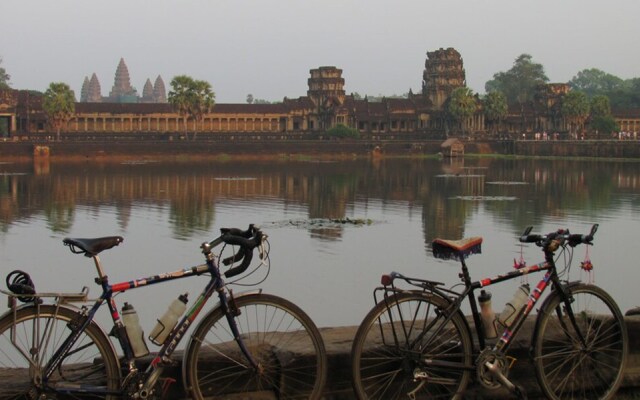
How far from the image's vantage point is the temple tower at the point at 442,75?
10506cm

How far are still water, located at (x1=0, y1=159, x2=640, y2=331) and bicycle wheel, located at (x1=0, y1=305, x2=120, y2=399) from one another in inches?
156

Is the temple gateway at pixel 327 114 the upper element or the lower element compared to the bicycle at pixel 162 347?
upper

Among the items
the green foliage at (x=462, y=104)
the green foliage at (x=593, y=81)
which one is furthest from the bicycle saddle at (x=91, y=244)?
the green foliage at (x=593, y=81)

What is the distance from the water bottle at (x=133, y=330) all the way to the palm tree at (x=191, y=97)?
80.0 m

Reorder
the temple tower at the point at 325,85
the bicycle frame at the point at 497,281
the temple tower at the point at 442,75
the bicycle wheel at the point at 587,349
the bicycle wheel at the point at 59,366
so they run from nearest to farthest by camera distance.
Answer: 1. the bicycle wheel at the point at 59,366
2. the bicycle frame at the point at 497,281
3. the bicycle wheel at the point at 587,349
4. the temple tower at the point at 325,85
5. the temple tower at the point at 442,75

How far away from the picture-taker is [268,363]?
482cm

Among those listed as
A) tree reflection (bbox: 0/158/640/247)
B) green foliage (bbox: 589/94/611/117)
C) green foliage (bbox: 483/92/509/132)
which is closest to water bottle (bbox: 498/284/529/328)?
tree reflection (bbox: 0/158/640/247)

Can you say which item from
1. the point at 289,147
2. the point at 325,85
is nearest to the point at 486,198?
the point at 289,147

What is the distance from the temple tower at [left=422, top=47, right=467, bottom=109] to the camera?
105062mm

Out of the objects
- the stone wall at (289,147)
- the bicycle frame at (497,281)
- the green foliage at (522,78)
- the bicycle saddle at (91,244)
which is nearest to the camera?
the bicycle saddle at (91,244)

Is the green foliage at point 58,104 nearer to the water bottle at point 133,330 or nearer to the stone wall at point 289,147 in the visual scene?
the stone wall at point 289,147

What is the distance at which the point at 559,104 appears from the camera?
10044cm

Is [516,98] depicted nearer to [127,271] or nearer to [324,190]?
[324,190]

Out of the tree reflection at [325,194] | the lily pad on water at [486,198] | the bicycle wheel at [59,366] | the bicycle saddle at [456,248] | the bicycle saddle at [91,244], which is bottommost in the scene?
the tree reflection at [325,194]
